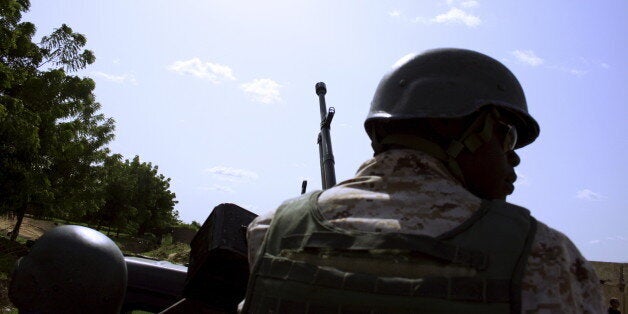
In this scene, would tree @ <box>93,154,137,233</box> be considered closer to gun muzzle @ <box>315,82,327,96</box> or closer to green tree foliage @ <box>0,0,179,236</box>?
green tree foliage @ <box>0,0,179,236</box>

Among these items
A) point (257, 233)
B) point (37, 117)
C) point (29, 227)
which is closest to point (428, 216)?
point (257, 233)

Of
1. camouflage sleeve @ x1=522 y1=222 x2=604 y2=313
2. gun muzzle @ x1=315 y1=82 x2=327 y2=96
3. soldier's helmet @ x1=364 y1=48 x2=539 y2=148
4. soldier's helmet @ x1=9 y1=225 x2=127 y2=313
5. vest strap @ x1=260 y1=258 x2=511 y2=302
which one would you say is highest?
gun muzzle @ x1=315 y1=82 x2=327 y2=96

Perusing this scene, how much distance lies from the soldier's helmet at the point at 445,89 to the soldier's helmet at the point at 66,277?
5.65ft

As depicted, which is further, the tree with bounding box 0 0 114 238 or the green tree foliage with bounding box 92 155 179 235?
the green tree foliage with bounding box 92 155 179 235

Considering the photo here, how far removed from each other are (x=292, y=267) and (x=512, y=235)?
0.80 m

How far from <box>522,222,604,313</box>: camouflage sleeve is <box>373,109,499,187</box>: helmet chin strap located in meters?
0.52

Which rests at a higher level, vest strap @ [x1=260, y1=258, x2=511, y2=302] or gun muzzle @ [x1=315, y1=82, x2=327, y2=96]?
gun muzzle @ [x1=315, y1=82, x2=327, y2=96]

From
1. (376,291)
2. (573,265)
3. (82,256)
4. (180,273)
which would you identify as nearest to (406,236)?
→ (376,291)

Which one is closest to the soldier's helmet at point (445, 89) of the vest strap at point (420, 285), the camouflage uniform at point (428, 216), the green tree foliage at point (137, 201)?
the camouflage uniform at point (428, 216)

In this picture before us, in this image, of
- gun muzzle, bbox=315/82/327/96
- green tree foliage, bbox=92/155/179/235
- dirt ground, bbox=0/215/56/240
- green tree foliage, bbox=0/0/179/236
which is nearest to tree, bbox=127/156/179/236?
green tree foliage, bbox=92/155/179/235

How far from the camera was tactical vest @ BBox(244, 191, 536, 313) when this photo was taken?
1887mm

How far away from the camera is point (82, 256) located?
330cm

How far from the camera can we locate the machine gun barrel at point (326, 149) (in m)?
5.75

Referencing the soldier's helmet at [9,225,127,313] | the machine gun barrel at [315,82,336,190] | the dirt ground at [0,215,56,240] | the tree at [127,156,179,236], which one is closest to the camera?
the soldier's helmet at [9,225,127,313]
